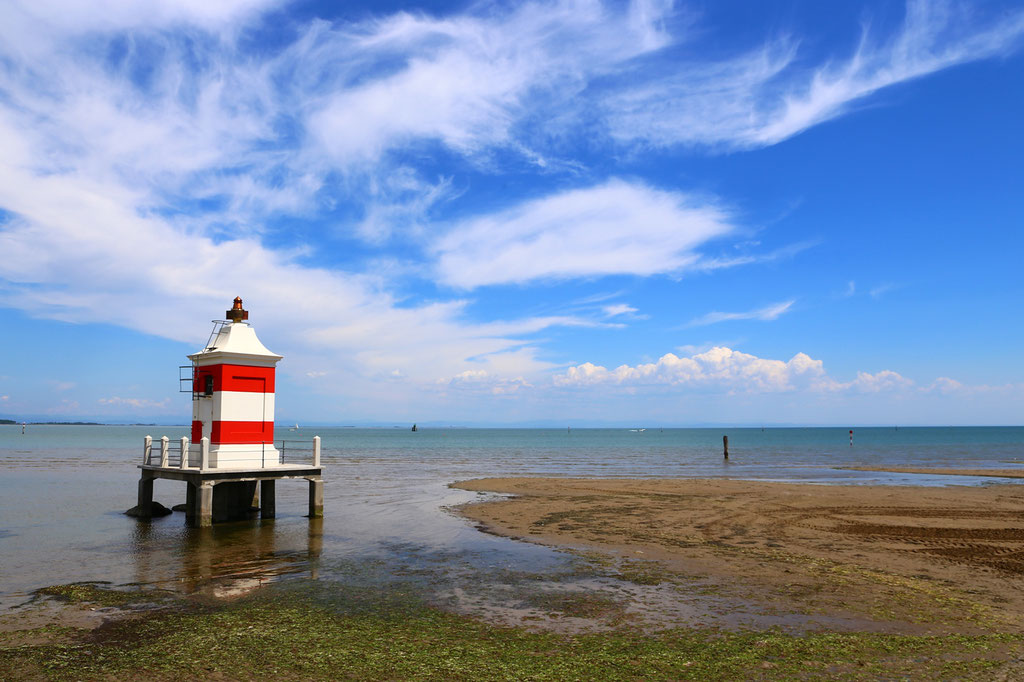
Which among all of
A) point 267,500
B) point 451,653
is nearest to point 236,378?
point 267,500

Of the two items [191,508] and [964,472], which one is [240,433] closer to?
[191,508]

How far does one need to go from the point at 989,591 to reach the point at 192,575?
621 inches

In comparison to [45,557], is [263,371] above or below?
above

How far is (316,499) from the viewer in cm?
2336

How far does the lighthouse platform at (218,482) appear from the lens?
2092 centimetres

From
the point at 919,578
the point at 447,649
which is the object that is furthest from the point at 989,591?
→ the point at 447,649

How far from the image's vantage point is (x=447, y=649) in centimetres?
939

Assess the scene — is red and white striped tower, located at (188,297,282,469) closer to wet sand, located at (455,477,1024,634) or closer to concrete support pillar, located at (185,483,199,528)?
concrete support pillar, located at (185,483,199,528)

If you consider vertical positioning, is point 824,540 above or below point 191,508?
below

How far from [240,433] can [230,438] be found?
1.15ft

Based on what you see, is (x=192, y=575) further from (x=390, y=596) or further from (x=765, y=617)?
(x=765, y=617)

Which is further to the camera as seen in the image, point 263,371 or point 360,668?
point 263,371

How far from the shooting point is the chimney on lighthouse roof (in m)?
23.2

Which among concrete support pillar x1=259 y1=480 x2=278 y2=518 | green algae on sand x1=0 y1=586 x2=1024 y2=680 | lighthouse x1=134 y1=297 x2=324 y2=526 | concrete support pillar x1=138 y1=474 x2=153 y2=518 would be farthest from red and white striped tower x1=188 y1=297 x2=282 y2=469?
green algae on sand x1=0 y1=586 x2=1024 y2=680
